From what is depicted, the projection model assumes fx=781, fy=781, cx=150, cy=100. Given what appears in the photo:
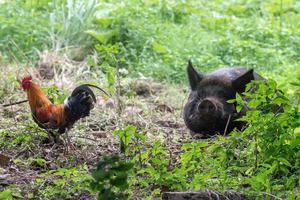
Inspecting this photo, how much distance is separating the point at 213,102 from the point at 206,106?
8cm

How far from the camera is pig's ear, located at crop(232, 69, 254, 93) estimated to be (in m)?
7.68

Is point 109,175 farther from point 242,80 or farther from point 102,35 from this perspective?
point 102,35

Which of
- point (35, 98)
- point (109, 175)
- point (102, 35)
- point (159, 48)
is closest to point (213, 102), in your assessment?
point (35, 98)

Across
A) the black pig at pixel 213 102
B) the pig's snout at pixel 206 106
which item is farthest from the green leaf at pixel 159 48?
the pig's snout at pixel 206 106

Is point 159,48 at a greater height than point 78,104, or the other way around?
point 78,104

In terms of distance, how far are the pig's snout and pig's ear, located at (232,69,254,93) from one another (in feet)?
1.17

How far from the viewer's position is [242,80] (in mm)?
A: 7730

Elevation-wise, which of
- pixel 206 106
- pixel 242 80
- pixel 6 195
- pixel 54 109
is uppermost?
pixel 6 195

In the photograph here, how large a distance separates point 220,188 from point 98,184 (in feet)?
3.92

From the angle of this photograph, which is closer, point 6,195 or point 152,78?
point 6,195

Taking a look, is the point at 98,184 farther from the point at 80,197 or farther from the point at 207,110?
the point at 207,110

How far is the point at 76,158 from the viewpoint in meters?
6.33

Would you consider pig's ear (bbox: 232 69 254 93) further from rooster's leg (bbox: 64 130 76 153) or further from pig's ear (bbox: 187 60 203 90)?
rooster's leg (bbox: 64 130 76 153)

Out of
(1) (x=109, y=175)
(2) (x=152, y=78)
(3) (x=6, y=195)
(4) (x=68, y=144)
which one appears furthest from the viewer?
(2) (x=152, y=78)
